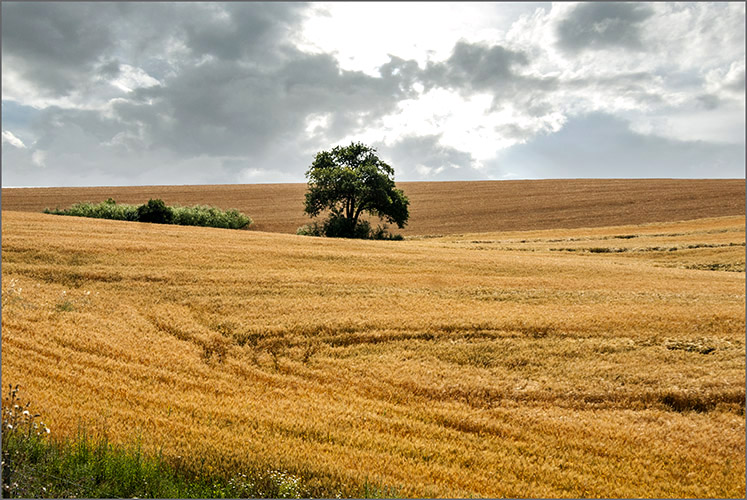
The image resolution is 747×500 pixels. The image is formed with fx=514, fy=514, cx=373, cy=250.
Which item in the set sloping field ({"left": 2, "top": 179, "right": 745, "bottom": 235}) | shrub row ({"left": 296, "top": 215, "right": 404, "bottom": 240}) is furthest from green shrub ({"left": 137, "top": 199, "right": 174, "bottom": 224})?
sloping field ({"left": 2, "top": 179, "right": 745, "bottom": 235})

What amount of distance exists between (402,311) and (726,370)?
343 inches

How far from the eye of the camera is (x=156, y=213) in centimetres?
4853

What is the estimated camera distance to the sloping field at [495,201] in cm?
Answer: 6384

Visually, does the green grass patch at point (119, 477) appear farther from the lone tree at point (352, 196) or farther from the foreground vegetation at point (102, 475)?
the lone tree at point (352, 196)

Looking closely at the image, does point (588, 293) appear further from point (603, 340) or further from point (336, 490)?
point (336, 490)

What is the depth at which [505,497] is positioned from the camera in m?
6.96

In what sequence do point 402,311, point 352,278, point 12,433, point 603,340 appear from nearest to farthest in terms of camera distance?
point 12,433 → point 603,340 → point 402,311 → point 352,278

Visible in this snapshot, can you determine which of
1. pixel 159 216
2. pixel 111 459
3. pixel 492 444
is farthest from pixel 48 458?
pixel 159 216

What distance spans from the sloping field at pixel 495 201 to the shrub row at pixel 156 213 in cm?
763

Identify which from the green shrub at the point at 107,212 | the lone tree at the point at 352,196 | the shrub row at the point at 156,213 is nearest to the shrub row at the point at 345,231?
the lone tree at the point at 352,196

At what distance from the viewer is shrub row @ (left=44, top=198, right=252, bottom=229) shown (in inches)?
1916

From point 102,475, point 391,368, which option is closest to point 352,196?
point 391,368

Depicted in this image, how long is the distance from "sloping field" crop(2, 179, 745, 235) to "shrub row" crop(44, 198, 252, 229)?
7627 mm

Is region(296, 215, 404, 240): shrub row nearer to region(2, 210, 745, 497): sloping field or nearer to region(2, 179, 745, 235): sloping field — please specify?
region(2, 179, 745, 235): sloping field
